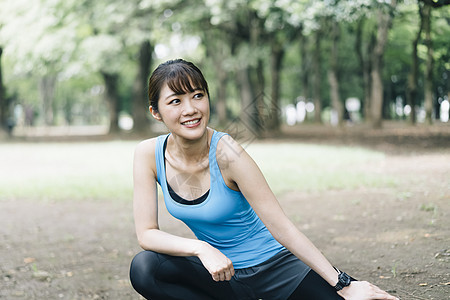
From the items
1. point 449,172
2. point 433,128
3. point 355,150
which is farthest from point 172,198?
point 433,128

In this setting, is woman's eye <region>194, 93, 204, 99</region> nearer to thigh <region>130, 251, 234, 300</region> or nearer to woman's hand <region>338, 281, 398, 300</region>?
thigh <region>130, 251, 234, 300</region>

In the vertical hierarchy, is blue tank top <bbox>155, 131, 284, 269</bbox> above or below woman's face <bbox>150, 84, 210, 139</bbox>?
below

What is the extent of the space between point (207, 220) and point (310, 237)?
9.90ft

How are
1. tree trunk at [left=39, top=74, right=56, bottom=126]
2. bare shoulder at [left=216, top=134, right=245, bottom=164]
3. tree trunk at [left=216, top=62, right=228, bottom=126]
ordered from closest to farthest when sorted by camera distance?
1. bare shoulder at [left=216, top=134, right=245, bottom=164]
2. tree trunk at [left=216, top=62, right=228, bottom=126]
3. tree trunk at [left=39, top=74, right=56, bottom=126]

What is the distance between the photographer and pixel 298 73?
4234 centimetres

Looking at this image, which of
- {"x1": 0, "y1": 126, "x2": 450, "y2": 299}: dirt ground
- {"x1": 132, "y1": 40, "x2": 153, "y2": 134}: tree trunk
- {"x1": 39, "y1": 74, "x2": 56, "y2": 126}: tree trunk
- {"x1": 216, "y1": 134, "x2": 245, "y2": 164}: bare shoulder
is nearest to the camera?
{"x1": 216, "y1": 134, "x2": 245, "y2": 164}: bare shoulder

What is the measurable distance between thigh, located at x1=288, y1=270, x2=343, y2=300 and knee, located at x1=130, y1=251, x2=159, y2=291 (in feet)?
2.30

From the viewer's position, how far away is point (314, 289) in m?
2.32

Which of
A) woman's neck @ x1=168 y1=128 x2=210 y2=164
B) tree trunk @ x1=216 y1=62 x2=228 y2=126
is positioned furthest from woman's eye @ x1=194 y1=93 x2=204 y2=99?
tree trunk @ x1=216 y1=62 x2=228 y2=126

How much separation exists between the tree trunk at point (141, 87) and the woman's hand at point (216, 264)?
21.7 meters

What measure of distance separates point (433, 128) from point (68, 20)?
44.0 feet

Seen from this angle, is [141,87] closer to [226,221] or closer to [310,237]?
[310,237]

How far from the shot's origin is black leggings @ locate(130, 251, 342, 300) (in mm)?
2510

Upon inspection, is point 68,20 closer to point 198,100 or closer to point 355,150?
point 355,150
